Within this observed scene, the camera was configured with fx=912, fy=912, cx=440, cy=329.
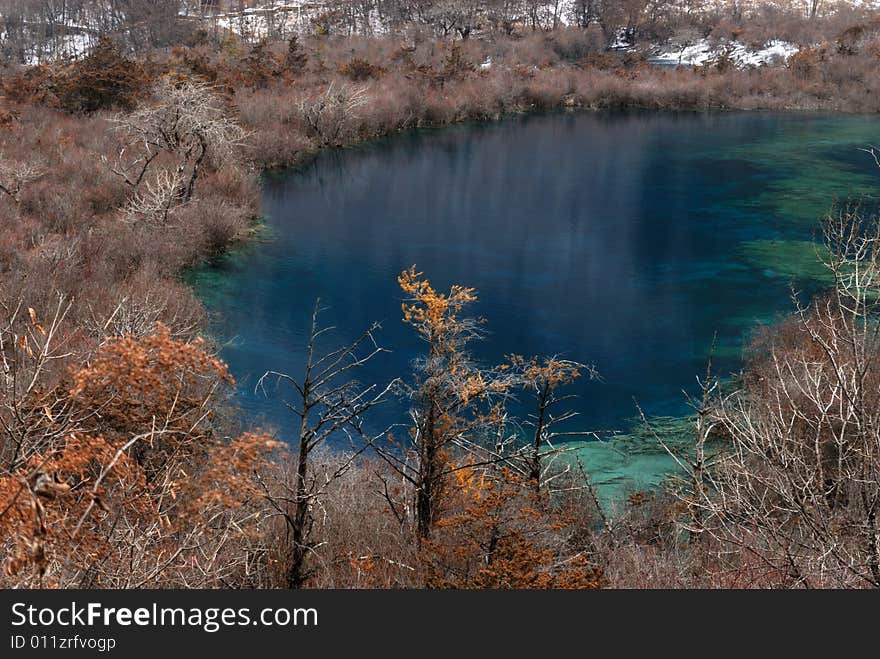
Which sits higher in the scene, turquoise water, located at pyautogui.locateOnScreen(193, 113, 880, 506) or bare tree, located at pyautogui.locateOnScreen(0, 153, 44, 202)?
bare tree, located at pyautogui.locateOnScreen(0, 153, 44, 202)

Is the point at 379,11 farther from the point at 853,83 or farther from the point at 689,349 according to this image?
the point at 689,349

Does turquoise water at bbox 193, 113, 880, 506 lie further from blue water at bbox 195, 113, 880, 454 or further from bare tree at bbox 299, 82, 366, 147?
bare tree at bbox 299, 82, 366, 147

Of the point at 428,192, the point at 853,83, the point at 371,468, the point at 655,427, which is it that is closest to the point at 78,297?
the point at 371,468

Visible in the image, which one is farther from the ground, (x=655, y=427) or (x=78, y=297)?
(x=78, y=297)

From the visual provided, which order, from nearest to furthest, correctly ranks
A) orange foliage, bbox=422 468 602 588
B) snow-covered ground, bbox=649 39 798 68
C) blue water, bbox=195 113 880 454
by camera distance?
1. orange foliage, bbox=422 468 602 588
2. blue water, bbox=195 113 880 454
3. snow-covered ground, bbox=649 39 798 68

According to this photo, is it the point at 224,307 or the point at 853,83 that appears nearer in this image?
the point at 224,307

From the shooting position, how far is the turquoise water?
24.7m

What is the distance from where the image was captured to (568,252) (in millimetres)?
33625

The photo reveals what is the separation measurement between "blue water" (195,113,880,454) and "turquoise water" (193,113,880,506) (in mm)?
95

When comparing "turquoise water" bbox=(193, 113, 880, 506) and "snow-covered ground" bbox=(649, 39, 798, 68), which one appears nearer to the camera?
"turquoise water" bbox=(193, 113, 880, 506)

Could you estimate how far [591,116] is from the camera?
62031 mm

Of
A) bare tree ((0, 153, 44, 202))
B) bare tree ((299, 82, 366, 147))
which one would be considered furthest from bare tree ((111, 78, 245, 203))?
bare tree ((299, 82, 366, 147))

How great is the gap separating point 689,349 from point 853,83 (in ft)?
169

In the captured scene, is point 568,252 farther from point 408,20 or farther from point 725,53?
point 408,20
